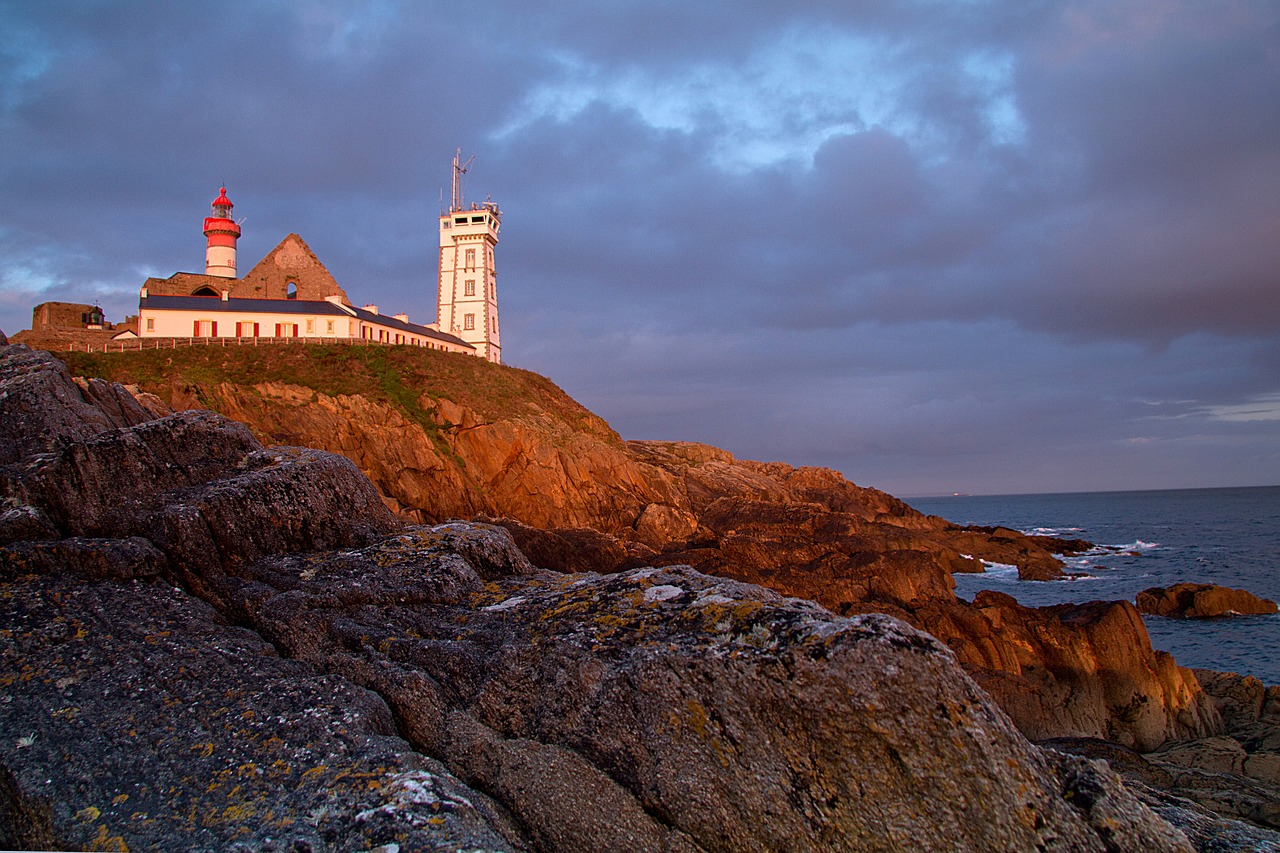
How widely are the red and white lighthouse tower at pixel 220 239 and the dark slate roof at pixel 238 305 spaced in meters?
5.76

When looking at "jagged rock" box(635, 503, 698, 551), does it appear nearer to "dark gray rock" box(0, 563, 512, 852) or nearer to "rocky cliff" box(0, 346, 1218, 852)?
"rocky cliff" box(0, 346, 1218, 852)

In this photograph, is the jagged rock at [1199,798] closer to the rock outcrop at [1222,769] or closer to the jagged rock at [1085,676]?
the rock outcrop at [1222,769]

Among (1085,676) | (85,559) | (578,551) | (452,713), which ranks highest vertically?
(85,559)

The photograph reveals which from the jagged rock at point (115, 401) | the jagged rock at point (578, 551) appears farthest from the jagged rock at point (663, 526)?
the jagged rock at point (115, 401)

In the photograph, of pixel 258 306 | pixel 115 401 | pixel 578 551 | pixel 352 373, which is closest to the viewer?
pixel 115 401

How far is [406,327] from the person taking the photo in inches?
3137

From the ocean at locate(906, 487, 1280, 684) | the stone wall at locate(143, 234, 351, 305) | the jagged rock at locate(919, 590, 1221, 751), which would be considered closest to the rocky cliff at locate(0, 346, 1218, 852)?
the jagged rock at locate(919, 590, 1221, 751)

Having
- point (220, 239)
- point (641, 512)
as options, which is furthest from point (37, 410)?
point (220, 239)

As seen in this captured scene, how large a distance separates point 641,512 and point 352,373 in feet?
87.4

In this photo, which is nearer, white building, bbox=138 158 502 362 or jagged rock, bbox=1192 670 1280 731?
jagged rock, bbox=1192 670 1280 731

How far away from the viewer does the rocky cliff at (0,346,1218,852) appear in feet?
19.2

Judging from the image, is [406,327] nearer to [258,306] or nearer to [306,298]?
[306,298]

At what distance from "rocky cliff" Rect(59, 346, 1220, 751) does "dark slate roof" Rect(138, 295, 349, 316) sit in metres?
7.40

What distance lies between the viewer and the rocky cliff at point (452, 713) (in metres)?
5.86
